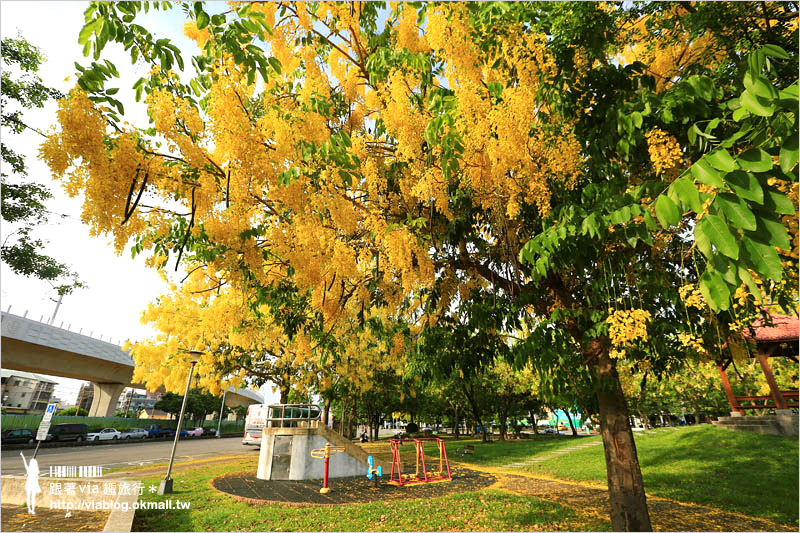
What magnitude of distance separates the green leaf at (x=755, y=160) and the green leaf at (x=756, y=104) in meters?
0.13

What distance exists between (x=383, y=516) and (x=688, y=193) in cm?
635

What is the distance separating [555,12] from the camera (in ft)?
10.0

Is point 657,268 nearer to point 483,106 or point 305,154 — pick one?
point 483,106

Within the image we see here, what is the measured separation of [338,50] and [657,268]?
4.04 metres

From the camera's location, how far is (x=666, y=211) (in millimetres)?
1624

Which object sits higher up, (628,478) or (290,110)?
(290,110)

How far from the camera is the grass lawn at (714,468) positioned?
21.9 feet

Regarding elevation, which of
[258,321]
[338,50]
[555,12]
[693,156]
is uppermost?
[338,50]

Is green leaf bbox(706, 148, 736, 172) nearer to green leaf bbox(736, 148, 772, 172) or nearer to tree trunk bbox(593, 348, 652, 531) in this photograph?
green leaf bbox(736, 148, 772, 172)

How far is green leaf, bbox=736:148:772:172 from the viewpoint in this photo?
1.39 metres

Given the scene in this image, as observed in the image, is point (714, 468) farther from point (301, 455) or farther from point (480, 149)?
point (480, 149)

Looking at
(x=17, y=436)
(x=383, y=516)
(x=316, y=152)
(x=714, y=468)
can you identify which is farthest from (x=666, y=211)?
(x=17, y=436)

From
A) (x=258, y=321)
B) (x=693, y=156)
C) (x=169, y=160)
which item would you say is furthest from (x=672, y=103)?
(x=258, y=321)

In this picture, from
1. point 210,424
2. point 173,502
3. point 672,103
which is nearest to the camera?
point 672,103
